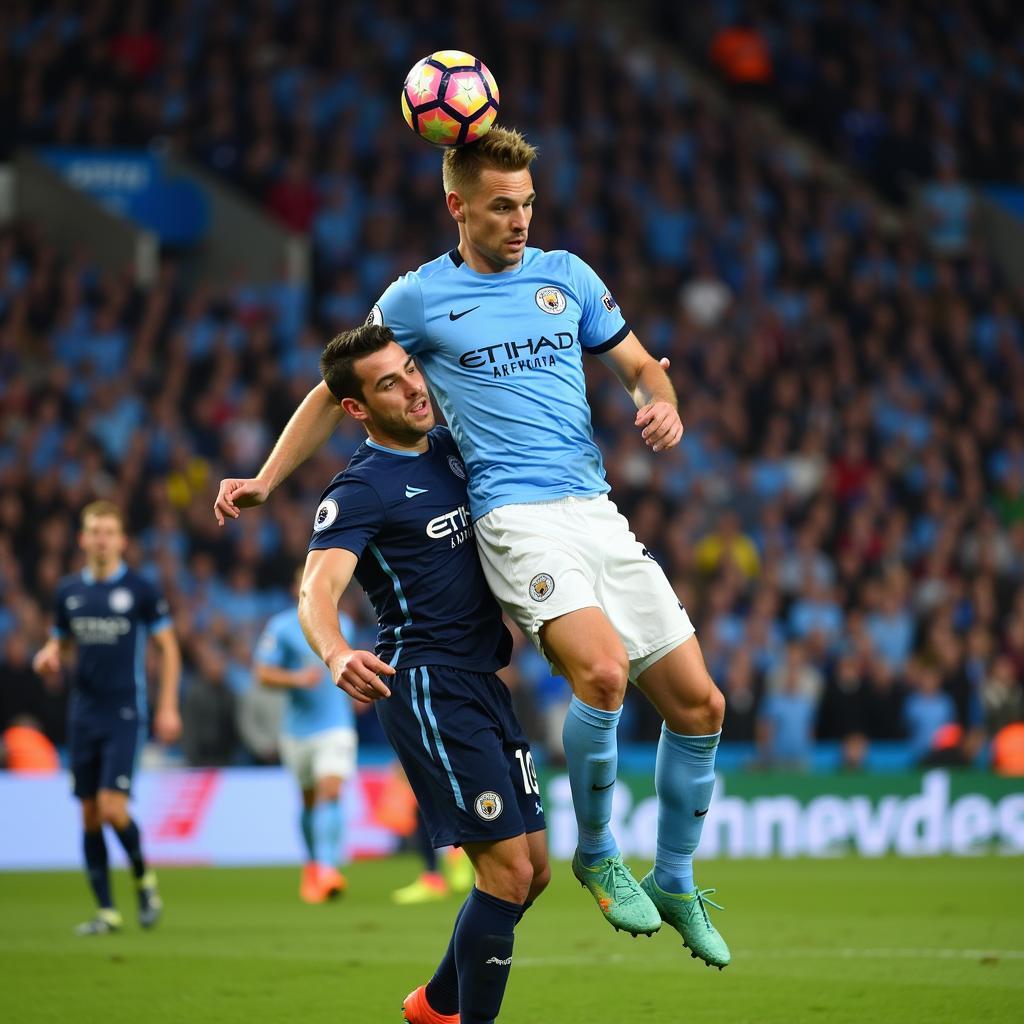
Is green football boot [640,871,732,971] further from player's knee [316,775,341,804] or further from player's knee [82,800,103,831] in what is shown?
player's knee [316,775,341,804]

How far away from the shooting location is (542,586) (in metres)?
6.39

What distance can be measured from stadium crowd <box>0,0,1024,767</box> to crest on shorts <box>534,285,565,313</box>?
10.3 metres

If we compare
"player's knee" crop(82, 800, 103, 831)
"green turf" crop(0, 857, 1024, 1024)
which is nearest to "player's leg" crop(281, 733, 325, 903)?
"green turf" crop(0, 857, 1024, 1024)

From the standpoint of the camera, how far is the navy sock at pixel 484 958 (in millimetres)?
6148

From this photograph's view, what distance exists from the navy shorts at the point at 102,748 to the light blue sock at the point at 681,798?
5298 mm

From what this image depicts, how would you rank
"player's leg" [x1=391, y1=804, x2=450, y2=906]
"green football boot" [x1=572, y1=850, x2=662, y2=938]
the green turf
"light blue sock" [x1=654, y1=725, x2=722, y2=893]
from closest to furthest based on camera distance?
"green football boot" [x1=572, y1=850, x2=662, y2=938] → "light blue sock" [x1=654, y1=725, x2=722, y2=893] → the green turf → "player's leg" [x1=391, y1=804, x2=450, y2=906]

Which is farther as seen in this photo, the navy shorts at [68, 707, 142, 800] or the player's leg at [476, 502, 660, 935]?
the navy shorts at [68, 707, 142, 800]

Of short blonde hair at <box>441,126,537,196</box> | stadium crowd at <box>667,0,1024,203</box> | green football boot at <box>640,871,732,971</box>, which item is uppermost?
stadium crowd at <box>667,0,1024,203</box>

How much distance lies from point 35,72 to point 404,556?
17.8 m

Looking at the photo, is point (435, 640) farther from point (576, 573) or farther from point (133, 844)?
point (133, 844)

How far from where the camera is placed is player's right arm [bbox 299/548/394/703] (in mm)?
5660

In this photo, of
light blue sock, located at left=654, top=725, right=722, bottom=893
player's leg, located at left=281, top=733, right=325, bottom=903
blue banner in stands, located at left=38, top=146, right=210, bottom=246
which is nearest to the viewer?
light blue sock, located at left=654, top=725, right=722, bottom=893

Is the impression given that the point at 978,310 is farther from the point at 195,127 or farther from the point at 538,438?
the point at 538,438

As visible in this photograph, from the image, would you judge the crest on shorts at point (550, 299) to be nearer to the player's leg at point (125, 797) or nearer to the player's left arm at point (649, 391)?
the player's left arm at point (649, 391)
